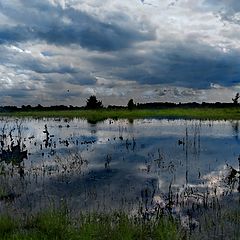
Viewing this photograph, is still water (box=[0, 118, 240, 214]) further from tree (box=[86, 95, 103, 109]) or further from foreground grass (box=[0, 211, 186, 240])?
tree (box=[86, 95, 103, 109])

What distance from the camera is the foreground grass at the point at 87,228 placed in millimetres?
10406

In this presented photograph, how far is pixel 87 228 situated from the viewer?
35.0 ft

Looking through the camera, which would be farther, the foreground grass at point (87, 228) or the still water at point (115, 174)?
the still water at point (115, 174)

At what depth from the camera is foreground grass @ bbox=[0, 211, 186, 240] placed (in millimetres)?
10406

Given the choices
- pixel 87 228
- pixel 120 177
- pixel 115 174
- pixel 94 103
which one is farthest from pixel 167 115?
pixel 87 228

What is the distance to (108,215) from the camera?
483 inches

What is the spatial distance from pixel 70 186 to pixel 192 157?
419 inches

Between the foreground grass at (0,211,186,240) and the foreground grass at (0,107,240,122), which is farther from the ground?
the foreground grass at (0,107,240,122)

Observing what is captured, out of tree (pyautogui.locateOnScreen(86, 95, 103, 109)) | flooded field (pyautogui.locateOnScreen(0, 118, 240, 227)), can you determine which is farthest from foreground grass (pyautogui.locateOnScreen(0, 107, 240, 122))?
flooded field (pyautogui.locateOnScreen(0, 118, 240, 227))

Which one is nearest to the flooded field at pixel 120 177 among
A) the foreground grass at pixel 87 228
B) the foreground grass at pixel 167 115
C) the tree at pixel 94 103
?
the foreground grass at pixel 87 228

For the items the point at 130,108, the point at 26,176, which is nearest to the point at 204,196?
the point at 26,176

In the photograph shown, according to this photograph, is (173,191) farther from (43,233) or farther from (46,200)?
(43,233)

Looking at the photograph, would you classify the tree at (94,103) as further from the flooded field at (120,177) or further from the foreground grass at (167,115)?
the flooded field at (120,177)

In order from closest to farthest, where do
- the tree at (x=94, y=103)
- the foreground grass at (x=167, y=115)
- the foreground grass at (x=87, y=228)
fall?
the foreground grass at (x=87, y=228), the foreground grass at (x=167, y=115), the tree at (x=94, y=103)
